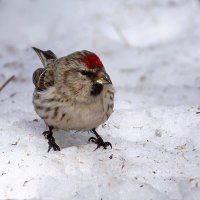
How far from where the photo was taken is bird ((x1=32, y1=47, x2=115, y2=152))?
320cm

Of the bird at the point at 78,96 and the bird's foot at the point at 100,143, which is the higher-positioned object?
the bird at the point at 78,96

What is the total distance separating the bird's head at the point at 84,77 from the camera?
3172 millimetres

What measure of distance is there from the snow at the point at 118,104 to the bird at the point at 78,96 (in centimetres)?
16

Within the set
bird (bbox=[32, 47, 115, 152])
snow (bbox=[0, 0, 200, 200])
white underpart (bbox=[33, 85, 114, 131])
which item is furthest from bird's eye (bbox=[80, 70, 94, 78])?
snow (bbox=[0, 0, 200, 200])

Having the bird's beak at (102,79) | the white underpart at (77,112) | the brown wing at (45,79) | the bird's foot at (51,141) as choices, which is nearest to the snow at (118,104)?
the bird's foot at (51,141)

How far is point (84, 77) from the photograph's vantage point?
321 centimetres

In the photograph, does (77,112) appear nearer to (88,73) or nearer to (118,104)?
(88,73)

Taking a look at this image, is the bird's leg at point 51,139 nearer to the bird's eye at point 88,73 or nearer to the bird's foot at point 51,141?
the bird's foot at point 51,141

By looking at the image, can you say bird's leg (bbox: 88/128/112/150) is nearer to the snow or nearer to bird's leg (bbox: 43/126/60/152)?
the snow

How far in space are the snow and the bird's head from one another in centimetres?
34

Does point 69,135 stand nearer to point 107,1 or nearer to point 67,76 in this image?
point 67,76

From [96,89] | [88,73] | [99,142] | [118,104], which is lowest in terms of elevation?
[118,104]

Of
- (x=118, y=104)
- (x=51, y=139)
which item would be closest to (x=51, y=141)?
(x=51, y=139)

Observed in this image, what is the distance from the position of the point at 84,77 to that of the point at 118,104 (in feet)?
3.24
